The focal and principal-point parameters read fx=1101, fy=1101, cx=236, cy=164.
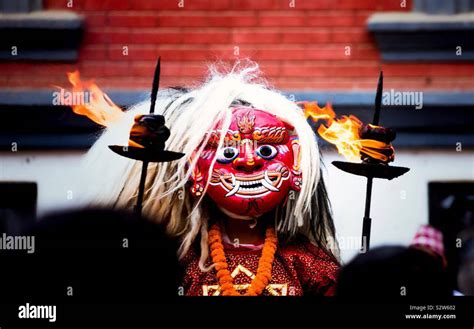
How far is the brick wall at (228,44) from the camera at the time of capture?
3461mm

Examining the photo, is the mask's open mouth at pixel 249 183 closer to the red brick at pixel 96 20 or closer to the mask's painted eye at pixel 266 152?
the mask's painted eye at pixel 266 152

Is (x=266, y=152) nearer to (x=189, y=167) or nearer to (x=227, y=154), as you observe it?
(x=227, y=154)

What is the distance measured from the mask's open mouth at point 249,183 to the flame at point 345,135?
25cm

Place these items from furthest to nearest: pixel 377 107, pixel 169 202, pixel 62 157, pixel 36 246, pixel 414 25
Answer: pixel 414 25, pixel 62 157, pixel 169 202, pixel 377 107, pixel 36 246

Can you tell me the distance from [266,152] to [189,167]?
0.22 meters

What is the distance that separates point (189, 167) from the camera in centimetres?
312

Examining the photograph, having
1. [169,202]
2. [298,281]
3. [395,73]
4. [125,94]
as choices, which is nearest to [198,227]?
[169,202]

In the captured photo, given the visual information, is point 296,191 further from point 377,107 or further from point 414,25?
point 414,25

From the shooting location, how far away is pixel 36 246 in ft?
6.93

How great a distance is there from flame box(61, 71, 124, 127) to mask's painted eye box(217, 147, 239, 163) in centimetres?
36

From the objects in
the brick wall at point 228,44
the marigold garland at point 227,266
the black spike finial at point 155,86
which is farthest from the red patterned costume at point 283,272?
the brick wall at point 228,44

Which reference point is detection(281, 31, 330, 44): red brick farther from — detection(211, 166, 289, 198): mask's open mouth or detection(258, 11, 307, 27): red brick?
detection(211, 166, 289, 198): mask's open mouth

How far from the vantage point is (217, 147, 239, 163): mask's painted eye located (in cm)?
309

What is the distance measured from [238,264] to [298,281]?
0.61ft
